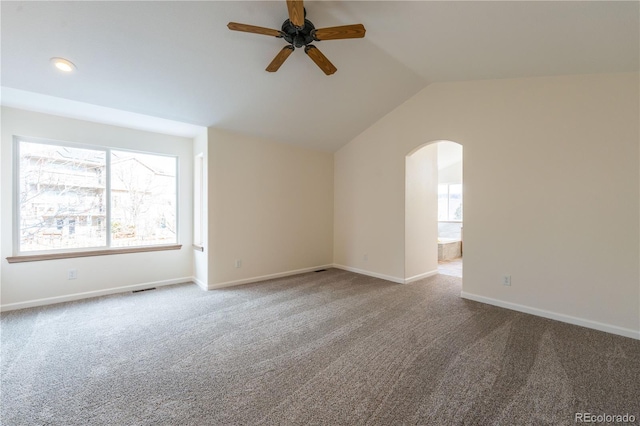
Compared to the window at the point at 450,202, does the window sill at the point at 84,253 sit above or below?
below

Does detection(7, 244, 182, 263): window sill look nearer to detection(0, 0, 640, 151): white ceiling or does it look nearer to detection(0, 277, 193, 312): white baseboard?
detection(0, 277, 193, 312): white baseboard

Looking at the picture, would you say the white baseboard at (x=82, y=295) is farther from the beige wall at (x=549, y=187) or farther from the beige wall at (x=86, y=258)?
the beige wall at (x=549, y=187)

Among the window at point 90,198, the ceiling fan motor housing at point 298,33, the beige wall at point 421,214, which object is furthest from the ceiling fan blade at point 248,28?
the window at point 90,198

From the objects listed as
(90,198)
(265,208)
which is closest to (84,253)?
(90,198)

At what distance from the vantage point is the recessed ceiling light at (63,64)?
2.50 m

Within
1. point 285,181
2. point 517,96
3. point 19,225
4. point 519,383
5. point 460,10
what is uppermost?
point 460,10

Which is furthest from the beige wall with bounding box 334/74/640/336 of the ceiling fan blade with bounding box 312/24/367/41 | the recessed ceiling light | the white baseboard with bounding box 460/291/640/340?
the recessed ceiling light

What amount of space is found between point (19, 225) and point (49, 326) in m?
1.46

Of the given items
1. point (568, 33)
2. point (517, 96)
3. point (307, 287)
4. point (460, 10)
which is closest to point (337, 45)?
point (460, 10)

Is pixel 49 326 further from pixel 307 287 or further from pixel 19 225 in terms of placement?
pixel 307 287

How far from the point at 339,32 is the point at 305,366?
8.81 feet

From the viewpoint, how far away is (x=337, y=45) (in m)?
2.91

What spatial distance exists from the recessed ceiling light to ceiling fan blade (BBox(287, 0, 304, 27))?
2.18 meters

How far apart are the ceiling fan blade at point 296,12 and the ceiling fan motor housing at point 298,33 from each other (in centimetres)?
14
